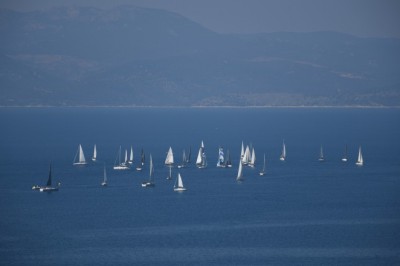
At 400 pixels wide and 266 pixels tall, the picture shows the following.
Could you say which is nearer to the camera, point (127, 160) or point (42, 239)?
point (42, 239)

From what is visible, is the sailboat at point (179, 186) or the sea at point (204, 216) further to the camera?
the sailboat at point (179, 186)

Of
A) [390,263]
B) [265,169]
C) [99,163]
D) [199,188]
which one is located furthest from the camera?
[99,163]

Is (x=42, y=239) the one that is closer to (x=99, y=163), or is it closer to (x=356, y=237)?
(x=356, y=237)

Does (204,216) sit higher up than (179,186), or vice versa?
(179,186)

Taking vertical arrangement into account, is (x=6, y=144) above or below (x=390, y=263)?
above

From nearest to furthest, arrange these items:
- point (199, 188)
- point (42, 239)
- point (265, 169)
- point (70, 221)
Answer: point (42, 239)
point (70, 221)
point (199, 188)
point (265, 169)

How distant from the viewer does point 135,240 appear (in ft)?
289

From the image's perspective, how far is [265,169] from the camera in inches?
5699

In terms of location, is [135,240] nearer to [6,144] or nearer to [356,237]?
→ [356,237]

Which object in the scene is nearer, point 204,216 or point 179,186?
point 204,216

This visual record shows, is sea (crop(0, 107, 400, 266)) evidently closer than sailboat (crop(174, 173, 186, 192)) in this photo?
Yes

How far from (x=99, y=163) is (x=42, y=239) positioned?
219 ft

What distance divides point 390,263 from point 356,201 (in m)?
31.8

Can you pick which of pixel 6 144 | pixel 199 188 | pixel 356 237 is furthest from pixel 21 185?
pixel 6 144
